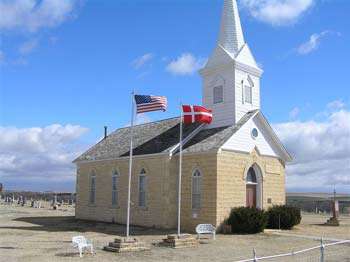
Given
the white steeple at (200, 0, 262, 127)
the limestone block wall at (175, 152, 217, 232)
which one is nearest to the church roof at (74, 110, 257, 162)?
the limestone block wall at (175, 152, 217, 232)

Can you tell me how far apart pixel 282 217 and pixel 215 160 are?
5854mm

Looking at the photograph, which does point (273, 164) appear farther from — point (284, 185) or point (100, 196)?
point (100, 196)

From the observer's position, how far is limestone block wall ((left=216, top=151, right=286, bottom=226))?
2653 cm

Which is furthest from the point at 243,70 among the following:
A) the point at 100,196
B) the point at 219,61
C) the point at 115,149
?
the point at 100,196

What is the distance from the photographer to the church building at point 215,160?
27109mm

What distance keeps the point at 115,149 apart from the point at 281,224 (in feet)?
43.4

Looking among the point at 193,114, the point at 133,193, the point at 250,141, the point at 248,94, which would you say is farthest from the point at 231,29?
the point at 133,193

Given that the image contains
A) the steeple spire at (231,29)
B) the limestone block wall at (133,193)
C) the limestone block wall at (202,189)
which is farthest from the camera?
the steeple spire at (231,29)

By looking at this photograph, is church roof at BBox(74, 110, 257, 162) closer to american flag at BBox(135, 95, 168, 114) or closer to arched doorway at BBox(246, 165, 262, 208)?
arched doorway at BBox(246, 165, 262, 208)

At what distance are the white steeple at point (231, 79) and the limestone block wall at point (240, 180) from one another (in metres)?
2.72

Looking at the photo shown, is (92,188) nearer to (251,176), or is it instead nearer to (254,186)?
(251,176)

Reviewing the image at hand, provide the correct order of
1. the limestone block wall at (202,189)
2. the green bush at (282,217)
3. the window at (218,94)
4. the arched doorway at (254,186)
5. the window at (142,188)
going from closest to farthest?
the limestone block wall at (202,189) → the green bush at (282,217) → the arched doorway at (254,186) → the window at (218,94) → the window at (142,188)

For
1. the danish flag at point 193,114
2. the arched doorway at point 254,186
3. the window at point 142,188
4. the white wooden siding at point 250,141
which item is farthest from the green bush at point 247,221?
the window at point 142,188

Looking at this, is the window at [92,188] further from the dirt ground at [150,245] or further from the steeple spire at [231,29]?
the steeple spire at [231,29]
